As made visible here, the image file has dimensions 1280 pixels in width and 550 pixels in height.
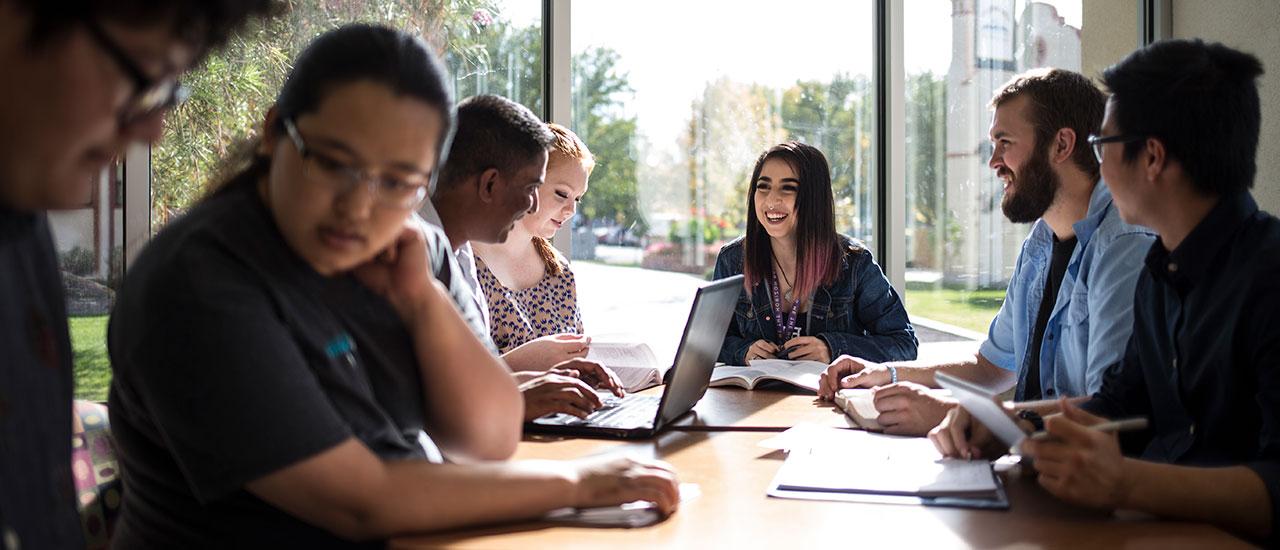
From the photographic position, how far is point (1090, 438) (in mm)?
1507

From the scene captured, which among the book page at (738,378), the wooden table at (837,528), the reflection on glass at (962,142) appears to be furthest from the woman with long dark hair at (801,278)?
the wooden table at (837,528)

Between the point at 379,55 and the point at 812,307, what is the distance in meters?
2.50

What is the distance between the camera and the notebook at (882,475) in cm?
159

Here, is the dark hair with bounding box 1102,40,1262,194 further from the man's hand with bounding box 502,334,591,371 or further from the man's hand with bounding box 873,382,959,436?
the man's hand with bounding box 502,334,591,371

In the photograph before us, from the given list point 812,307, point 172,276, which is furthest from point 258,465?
point 812,307

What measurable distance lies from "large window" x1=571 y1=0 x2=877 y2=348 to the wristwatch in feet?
9.27

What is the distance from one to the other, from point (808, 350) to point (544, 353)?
3.22 feet

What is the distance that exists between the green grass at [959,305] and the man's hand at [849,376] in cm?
231

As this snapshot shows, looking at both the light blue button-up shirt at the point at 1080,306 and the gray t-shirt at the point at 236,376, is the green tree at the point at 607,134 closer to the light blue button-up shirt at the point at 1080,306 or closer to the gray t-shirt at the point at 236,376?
the light blue button-up shirt at the point at 1080,306

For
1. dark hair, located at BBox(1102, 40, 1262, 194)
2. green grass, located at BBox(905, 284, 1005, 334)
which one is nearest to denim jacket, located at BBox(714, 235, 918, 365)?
green grass, located at BBox(905, 284, 1005, 334)

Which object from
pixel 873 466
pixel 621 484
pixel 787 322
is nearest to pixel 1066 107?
pixel 787 322

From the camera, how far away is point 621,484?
1457 millimetres

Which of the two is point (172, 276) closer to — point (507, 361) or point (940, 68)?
point (507, 361)

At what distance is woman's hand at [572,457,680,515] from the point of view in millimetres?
1441
